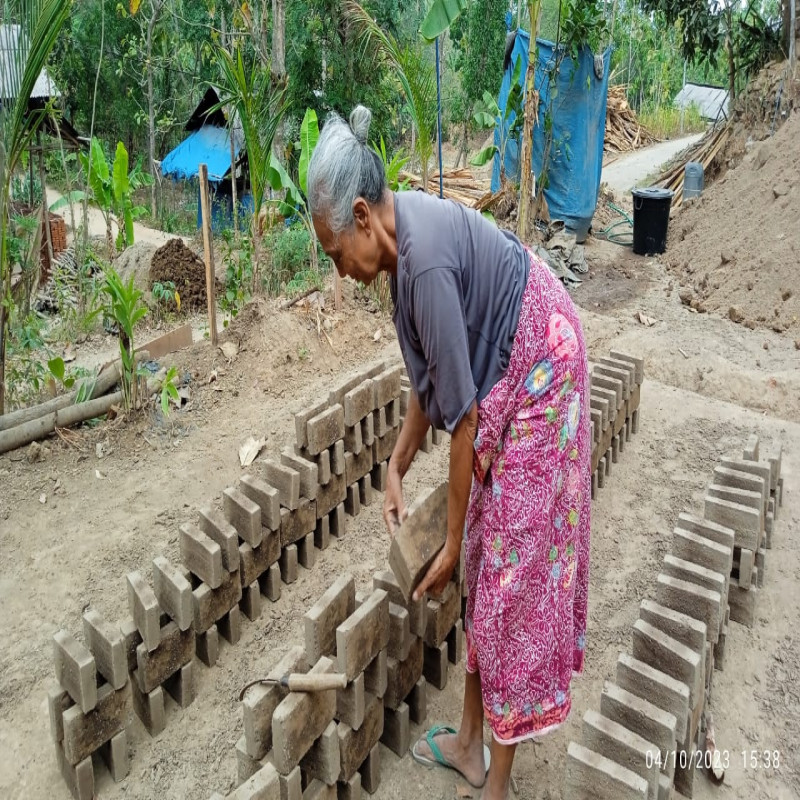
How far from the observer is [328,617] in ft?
7.07

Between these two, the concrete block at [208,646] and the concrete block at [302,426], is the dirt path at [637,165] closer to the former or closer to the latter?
the concrete block at [302,426]

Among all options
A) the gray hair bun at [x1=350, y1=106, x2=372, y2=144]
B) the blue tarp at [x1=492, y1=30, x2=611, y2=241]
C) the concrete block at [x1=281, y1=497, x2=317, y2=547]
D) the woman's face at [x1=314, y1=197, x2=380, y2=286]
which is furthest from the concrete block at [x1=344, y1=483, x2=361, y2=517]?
the blue tarp at [x1=492, y1=30, x2=611, y2=241]

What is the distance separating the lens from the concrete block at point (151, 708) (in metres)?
2.51

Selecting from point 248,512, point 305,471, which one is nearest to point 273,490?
point 248,512

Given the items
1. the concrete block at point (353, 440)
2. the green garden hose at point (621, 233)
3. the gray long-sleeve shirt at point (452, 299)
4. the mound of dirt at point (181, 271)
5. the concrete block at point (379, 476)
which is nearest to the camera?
the gray long-sleeve shirt at point (452, 299)

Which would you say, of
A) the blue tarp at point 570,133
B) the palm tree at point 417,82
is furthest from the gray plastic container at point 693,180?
the palm tree at point 417,82

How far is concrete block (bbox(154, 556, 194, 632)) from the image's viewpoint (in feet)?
8.07

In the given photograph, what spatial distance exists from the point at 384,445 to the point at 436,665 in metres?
1.42

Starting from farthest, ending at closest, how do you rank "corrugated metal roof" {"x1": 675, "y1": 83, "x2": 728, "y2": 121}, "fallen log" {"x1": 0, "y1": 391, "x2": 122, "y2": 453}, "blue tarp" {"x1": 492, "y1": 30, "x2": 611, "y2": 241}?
"corrugated metal roof" {"x1": 675, "y1": 83, "x2": 728, "y2": 121} → "blue tarp" {"x1": 492, "y1": 30, "x2": 611, "y2": 241} → "fallen log" {"x1": 0, "y1": 391, "x2": 122, "y2": 453}

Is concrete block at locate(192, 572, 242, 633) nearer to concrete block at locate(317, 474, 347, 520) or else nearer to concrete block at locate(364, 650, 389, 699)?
concrete block at locate(317, 474, 347, 520)

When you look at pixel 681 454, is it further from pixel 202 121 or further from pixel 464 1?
pixel 202 121

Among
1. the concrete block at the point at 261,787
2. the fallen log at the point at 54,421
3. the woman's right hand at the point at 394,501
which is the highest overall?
the woman's right hand at the point at 394,501

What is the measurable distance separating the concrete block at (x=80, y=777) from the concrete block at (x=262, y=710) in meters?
0.63

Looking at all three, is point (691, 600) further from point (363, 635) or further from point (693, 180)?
point (693, 180)
